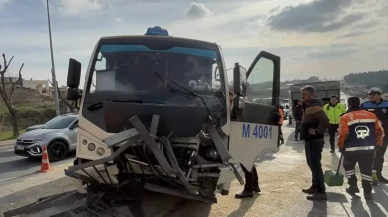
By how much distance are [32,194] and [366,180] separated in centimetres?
592

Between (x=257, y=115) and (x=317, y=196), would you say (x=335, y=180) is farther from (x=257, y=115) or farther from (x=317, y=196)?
(x=257, y=115)

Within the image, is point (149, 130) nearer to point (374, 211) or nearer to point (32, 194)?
point (374, 211)

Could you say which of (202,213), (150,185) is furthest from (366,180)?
(150,185)

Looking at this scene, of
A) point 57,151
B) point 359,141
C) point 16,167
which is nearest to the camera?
point 359,141

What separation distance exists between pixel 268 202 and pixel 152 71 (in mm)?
2866

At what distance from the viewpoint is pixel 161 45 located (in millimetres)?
4855

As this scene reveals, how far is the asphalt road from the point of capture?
8472 millimetres

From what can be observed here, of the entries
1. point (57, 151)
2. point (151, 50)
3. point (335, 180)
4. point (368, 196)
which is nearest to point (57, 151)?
point (57, 151)

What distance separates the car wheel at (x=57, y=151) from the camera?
35.5 feet

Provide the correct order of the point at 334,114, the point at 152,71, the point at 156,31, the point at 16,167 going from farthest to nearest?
the point at 334,114, the point at 16,167, the point at 156,31, the point at 152,71

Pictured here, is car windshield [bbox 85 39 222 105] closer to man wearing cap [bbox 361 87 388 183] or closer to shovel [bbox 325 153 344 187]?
shovel [bbox 325 153 344 187]

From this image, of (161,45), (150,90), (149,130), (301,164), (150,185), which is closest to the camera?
(149,130)

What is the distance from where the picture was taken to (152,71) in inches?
182

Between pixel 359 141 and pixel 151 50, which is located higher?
pixel 151 50
